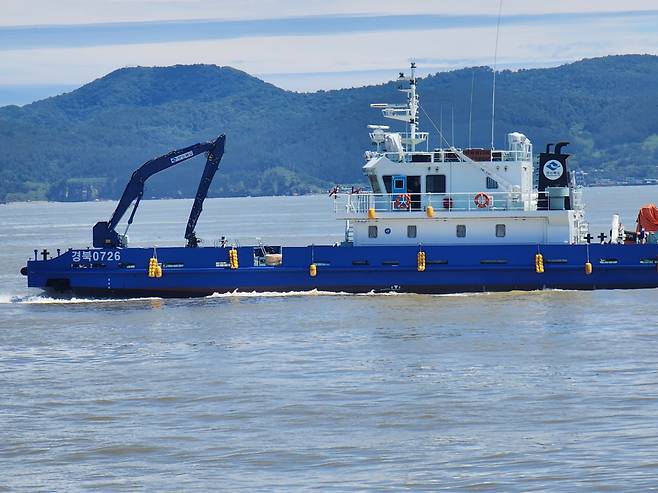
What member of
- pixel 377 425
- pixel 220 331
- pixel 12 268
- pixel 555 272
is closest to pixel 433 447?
pixel 377 425

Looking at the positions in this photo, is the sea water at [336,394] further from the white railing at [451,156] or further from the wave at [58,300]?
the white railing at [451,156]

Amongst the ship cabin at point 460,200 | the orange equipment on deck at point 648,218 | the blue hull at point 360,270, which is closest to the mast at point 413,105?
the ship cabin at point 460,200

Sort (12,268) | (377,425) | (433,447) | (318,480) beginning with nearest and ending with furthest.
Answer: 1. (318,480)
2. (433,447)
3. (377,425)
4. (12,268)

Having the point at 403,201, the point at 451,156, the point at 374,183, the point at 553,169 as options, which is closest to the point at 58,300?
the point at 374,183

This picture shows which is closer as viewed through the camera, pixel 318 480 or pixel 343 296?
pixel 318 480

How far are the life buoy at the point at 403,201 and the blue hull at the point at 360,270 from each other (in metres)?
1.20

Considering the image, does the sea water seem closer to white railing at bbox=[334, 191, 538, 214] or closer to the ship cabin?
the ship cabin

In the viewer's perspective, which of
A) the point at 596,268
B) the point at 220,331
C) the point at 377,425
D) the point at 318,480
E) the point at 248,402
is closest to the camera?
the point at 318,480

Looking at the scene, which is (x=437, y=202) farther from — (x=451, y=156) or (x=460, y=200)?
(x=451, y=156)

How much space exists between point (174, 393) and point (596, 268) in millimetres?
14866

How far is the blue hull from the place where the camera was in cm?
3422

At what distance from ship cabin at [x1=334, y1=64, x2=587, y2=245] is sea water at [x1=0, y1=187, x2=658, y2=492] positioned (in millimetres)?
1696

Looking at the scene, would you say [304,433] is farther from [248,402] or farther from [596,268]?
[596,268]

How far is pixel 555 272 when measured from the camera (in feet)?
112
